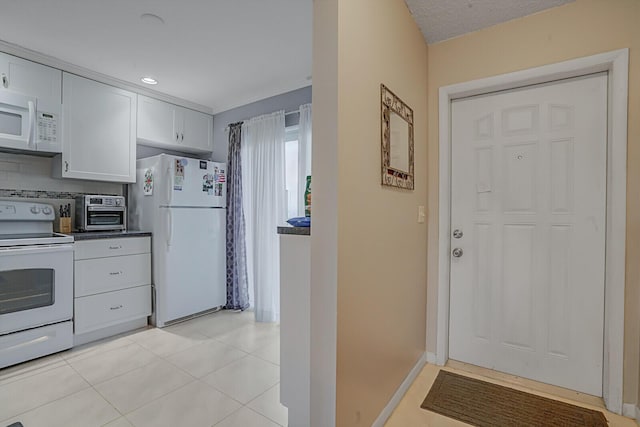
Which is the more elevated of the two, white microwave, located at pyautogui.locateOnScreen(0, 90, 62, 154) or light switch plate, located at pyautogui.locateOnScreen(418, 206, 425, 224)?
white microwave, located at pyautogui.locateOnScreen(0, 90, 62, 154)

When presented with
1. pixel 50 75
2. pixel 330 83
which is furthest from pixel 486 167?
pixel 50 75

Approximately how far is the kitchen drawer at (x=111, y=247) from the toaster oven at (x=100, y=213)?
31 centimetres

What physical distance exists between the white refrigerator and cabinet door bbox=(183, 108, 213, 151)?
1.66 feet

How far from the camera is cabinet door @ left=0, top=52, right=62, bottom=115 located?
7.83 feet

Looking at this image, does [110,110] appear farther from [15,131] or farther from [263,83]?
[263,83]

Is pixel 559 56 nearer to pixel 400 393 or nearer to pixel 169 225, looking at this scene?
pixel 400 393

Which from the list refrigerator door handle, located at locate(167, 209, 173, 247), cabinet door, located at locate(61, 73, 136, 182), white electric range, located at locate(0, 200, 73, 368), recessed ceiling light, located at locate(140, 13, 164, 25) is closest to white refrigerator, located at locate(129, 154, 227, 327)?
refrigerator door handle, located at locate(167, 209, 173, 247)

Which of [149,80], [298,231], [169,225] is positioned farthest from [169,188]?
[298,231]

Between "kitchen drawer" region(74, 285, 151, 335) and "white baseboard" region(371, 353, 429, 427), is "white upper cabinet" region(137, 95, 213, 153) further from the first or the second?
"white baseboard" region(371, 353, 429, 427)

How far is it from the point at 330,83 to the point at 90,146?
2755 mm

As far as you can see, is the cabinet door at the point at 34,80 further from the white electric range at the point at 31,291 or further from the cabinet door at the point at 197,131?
the cabinet door at the point at 197,131

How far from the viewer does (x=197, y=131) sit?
3732mm

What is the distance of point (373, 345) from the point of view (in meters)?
1.51

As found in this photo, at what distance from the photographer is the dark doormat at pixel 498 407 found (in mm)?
1650
